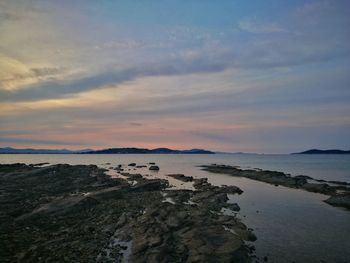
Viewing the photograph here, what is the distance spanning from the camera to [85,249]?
910 inches

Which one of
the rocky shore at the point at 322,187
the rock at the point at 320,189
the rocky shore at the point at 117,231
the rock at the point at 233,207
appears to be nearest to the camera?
the rocky shore at the point at 117,231

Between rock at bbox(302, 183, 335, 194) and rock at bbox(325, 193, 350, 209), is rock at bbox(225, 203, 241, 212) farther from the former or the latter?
rock at bbox(302, 183, 335, 194)

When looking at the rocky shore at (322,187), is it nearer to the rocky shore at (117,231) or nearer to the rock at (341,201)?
the rock at (341,201)

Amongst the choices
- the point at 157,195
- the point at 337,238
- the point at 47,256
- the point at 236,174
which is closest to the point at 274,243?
the point at 337,238

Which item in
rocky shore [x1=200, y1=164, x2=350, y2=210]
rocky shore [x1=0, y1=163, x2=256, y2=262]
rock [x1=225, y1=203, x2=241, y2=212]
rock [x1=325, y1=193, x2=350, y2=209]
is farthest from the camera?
rocky shore [x1=200, y1=164, x2=350, y2=210]

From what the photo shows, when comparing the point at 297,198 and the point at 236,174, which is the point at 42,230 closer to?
the point at 297,198

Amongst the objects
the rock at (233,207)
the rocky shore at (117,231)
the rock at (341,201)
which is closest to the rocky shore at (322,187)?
the rock at (341,201)

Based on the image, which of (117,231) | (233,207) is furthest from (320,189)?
(117,231)

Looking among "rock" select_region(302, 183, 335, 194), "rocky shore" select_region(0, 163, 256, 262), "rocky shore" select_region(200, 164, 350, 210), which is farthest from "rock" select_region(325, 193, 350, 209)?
"rocky shore" select_region(0, 163, 256, 262)

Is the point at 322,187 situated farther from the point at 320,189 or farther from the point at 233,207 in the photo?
the point at 233,207

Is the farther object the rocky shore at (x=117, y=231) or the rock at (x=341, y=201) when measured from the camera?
the rock at (x=341, y=201)

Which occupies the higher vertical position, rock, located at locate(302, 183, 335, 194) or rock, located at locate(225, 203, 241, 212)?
rock, located at locate(302, 183, 335, 194)

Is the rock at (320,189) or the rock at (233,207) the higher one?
the rock at (320,189)

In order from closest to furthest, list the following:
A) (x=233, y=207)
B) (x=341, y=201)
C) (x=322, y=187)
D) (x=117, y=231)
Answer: (x=117, y=231) → (x=233, y=207) → (x=341, y=201) → (x=322, y=187)
